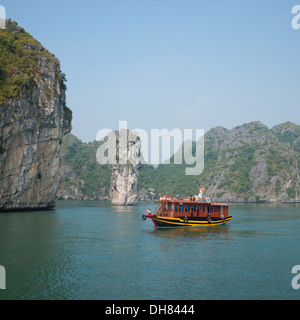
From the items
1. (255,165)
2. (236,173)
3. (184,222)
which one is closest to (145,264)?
(184,222)

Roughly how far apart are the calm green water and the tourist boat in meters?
3.18

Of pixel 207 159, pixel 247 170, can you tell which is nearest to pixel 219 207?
pixel 247 170

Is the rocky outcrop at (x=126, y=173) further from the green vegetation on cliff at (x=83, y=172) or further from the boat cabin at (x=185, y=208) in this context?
the green vegetation on cliff at (x=83, y=172)

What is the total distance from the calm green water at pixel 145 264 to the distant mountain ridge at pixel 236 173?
10256 cm

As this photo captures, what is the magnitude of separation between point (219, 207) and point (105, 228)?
1370 centimetres

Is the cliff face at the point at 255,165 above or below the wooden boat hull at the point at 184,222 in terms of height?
above

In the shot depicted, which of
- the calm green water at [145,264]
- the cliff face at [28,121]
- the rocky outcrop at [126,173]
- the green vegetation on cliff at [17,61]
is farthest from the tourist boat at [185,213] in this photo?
the rocky outcrop at [126,173]

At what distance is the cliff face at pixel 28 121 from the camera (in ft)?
148

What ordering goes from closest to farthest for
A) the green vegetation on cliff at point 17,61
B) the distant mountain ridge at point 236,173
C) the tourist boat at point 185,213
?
the tourist boat at point 185,213
the green vegetation on cliff at point 17,61
the distant mountain ridge at point 236,173

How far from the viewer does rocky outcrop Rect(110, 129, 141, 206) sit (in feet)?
278

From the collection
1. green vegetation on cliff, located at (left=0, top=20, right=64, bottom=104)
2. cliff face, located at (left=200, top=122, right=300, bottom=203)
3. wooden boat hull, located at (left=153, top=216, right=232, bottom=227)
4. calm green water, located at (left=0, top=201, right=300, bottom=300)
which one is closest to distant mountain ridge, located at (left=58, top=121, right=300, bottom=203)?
cliff face, located at (left=200, top=122, right=300, bottom=203)
